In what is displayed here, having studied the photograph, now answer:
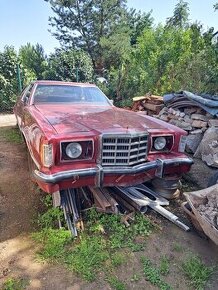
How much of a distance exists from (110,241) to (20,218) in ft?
3.86

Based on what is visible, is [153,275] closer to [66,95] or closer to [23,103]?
[66,95]

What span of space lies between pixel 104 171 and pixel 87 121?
0.78m

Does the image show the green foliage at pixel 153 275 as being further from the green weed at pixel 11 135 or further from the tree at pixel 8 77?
the tree at pixel 8 77

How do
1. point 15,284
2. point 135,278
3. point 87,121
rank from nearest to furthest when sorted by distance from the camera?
point 15,284
point 135,278
point 87,121

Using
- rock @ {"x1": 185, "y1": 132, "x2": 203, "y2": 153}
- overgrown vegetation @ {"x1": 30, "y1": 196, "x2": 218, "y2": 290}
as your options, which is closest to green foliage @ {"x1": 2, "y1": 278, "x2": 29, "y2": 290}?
overgrown vegetation @ {"x1": 30, "y1": 196, "x2": 218, "y2": 290}

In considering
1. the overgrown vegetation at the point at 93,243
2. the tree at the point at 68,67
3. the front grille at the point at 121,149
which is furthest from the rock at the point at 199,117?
the tree at the point at 68,67

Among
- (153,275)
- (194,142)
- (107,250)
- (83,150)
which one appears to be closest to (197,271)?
(153,275)

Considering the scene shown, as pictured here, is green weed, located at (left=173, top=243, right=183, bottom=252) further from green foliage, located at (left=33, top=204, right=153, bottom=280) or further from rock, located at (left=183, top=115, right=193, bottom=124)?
rock, located at (left=183, top=115, right=193, bottom=124)

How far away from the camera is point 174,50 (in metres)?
10.3

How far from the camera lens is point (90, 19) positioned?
67.1 feet

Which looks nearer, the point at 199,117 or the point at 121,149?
the point at 121,149

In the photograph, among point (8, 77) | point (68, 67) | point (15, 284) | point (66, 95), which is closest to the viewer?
point (15, 284)

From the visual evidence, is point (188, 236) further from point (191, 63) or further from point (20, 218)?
point (191, 63)

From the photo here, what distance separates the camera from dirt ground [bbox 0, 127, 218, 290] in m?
2.19
